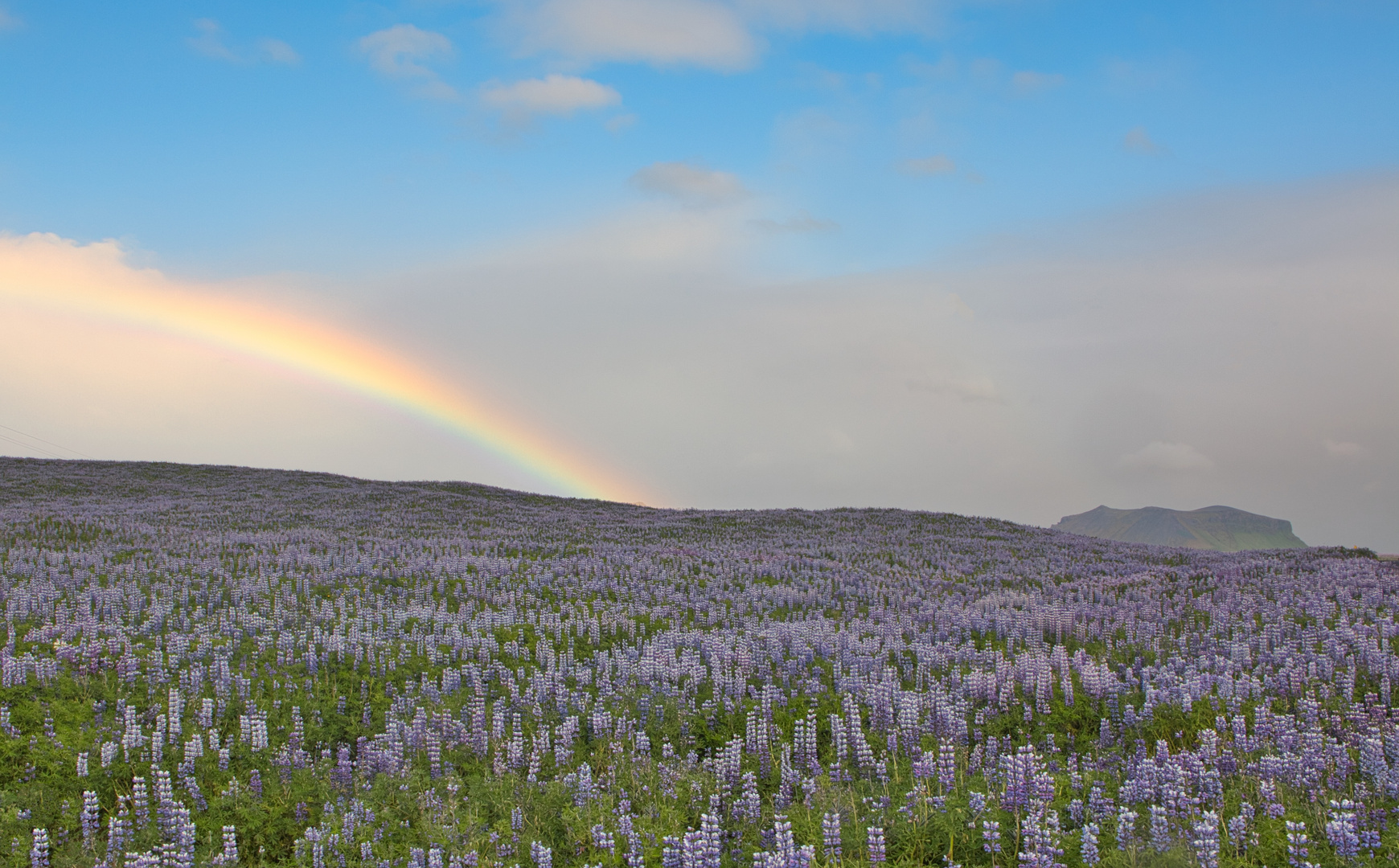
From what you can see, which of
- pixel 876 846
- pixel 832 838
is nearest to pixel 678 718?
pixel 832 838

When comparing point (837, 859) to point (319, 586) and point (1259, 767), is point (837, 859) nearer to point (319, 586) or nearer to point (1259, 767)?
point (1259, 767)

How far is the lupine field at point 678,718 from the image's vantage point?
6621 millimetres

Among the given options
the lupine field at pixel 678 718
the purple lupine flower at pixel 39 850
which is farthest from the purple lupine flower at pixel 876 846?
the purple lupine flower at pixel 39 850

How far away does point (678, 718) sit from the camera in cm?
970

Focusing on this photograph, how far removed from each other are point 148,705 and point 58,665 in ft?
6.53

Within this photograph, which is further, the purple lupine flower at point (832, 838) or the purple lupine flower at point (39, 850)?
the purple lupine flower at point (39, 850)

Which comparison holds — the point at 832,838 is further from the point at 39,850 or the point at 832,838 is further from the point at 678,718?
the point at 39,850

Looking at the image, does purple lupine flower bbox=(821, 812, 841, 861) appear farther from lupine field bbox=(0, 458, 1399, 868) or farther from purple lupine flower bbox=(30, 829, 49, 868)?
purple lupine flower bbox=(30, 829, 49, 868)

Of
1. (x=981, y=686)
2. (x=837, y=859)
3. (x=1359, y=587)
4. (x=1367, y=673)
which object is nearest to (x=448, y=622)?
(x=981, y=686)

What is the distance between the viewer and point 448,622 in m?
14.0

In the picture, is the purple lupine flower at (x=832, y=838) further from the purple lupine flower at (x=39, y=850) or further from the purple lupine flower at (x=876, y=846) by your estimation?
the purple lupine flower at (x=39, y=850)

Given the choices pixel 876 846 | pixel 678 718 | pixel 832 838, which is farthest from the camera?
pixel 678 718

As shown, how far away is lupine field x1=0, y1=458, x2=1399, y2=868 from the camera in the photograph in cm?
662

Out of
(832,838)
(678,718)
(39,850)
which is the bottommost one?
(39,850)
